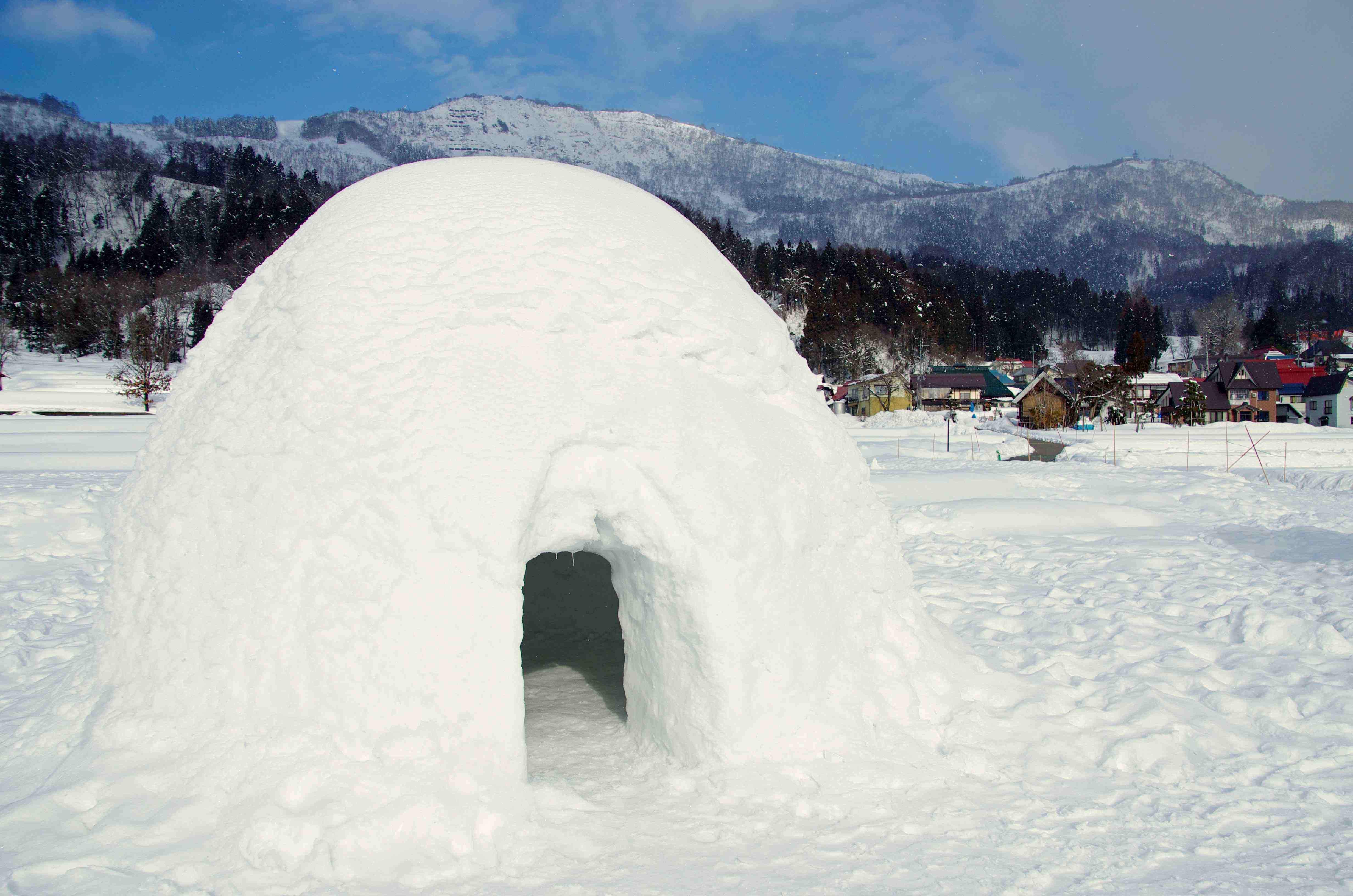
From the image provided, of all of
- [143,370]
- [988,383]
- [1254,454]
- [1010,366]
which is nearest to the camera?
[1254,454]

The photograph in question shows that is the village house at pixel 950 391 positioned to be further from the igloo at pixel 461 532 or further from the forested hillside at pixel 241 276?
the igloo at pixel 461 532

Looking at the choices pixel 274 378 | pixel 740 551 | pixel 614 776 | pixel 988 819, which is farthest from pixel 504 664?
pixel 988 819

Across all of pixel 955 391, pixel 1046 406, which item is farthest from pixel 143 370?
pixel 955 391

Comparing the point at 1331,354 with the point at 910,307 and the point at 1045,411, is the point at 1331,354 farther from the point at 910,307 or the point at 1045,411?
the point at 1045,411

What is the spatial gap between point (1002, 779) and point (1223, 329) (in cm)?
11070

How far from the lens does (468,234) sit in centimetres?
538

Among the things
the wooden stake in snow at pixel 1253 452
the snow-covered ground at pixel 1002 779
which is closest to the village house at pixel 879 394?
the wooden stake in snow at pixel 1253 452

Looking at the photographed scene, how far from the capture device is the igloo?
4.17 meters

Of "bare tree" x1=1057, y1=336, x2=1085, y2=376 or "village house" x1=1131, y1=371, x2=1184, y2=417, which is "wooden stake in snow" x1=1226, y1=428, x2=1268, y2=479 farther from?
"bare tree" x1=1057, y1=336, x2=1085, y2=376

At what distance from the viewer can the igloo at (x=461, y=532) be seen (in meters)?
4.17

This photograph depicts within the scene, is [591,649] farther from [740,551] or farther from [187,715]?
[187,715]

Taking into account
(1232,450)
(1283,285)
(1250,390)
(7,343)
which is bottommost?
(1232,450)

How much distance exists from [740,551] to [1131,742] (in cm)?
291

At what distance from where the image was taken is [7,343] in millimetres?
51125
